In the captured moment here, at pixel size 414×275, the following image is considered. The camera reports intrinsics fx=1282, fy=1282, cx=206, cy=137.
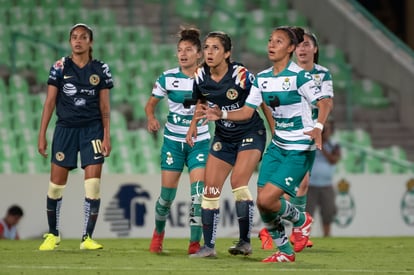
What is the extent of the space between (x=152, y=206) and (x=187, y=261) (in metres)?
6.52

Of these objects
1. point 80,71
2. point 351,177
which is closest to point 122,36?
point 351,177

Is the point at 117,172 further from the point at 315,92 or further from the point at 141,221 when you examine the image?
the point at 315,92

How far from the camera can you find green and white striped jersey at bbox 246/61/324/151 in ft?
36.8

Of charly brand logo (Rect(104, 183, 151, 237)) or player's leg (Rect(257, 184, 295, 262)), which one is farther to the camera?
charly brand logo (Rect(104, 183, 151, 237))

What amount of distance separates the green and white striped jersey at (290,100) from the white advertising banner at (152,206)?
22.0 feet

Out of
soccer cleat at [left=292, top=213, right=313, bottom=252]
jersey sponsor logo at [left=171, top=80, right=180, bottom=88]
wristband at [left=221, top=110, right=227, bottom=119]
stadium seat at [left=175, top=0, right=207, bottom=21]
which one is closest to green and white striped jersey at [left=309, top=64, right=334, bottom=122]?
soccer cleat at [left=292, top=213, right=313, bottom=252]

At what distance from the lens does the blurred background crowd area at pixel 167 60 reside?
19.0 m

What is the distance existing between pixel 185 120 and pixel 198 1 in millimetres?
10498

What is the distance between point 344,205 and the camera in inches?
755

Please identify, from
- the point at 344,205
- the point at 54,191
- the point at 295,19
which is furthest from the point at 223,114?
the point at 295,19

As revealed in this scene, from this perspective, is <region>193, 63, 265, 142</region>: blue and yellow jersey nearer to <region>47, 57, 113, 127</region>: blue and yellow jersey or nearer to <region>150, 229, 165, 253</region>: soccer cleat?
<region>47, 57, 113, 127</region>: blue and yellow jersey

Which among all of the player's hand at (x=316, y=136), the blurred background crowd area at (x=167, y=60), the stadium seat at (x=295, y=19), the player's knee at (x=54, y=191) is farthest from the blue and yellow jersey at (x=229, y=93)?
the stadium seat at (x=295, y=19)

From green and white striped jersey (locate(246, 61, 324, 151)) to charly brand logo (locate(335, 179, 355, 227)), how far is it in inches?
308

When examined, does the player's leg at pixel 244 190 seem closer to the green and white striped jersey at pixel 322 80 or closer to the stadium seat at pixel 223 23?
the green and white striped jersey at pixel 322 80
